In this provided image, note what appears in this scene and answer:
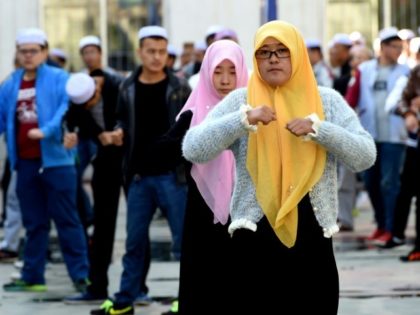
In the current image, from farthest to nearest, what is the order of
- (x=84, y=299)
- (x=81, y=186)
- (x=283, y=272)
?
1. (x=81, y=186)
2. (x=84, y=299)
3. (x=283, y=272)

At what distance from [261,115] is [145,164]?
3.41m

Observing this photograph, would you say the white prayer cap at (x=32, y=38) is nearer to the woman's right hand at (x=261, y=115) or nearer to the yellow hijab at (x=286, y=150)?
the yellow hijab at (x=286, y=150)

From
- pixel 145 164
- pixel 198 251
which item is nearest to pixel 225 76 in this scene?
pixel 198 251

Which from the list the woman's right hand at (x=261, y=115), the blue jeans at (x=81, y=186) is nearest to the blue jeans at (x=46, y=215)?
the blue jeans at (x=81, y=186)

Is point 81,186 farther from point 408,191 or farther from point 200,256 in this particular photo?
point 200,256

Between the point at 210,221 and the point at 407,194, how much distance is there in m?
5.43

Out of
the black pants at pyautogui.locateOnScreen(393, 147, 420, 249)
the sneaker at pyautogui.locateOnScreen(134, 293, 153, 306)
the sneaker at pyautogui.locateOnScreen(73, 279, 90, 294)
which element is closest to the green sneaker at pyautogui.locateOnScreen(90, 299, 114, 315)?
the sneaker at pyautogui.locateOnScreen(134, 293, 153, 306)

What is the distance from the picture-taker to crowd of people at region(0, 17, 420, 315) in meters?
6.59

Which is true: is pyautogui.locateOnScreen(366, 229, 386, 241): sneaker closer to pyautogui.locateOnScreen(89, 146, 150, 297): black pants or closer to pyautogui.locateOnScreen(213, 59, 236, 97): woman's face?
pyautogui.locateOnScreen(89, 146, 150, 297): black pants

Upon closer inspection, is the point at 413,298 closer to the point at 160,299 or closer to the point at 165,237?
the point at 160,299

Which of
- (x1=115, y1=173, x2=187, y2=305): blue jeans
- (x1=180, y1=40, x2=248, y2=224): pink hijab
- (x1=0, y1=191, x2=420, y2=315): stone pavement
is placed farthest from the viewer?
(x1=0, y1=191, x2=420, y2=315): stone pavement

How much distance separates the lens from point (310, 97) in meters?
6.60

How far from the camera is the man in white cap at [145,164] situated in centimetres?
976

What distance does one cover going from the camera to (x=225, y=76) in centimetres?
790
